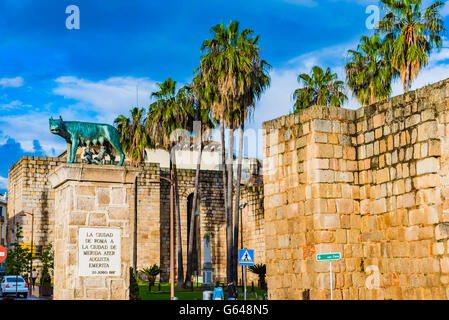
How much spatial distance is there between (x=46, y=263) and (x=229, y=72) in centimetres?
Answer: 1666

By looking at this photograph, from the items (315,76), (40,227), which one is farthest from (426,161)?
(40,227)

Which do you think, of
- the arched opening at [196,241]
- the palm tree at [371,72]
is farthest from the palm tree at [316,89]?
the arched opening at [196,241]

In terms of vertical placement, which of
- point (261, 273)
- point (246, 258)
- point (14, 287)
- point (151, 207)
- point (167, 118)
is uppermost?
point (167, 118)

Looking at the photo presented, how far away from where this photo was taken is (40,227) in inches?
1761

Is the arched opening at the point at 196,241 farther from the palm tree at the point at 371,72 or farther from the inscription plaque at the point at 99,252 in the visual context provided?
the inscription plaque at the point at 99,252

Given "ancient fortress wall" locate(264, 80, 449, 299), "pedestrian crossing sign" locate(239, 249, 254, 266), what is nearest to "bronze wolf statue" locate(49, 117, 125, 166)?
"ancient fortress wall" locate(264, 80, 449, 299)

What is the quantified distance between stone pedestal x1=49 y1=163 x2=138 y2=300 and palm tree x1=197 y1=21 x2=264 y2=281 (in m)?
21.9

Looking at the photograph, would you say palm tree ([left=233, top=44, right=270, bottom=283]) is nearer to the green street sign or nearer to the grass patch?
the grass patch

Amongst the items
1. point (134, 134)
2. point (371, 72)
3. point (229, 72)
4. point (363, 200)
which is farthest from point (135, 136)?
point (363, 200)

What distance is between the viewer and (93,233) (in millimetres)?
11586

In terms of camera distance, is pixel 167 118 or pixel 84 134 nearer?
pixel 84 134

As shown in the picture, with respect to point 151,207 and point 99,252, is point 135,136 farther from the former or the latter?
point 99,252

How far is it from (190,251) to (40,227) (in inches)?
464
